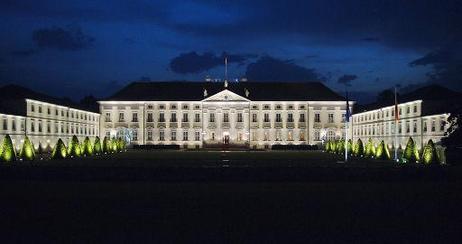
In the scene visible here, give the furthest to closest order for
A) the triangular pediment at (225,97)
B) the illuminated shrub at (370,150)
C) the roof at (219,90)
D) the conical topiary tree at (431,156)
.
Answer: the roof at (219,90), the triangular pediment at (225,97), the illuminated shrub at (370,150), the conical topiary tree at (431,156)

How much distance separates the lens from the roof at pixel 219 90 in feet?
314

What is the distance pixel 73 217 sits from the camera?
13.5 metres

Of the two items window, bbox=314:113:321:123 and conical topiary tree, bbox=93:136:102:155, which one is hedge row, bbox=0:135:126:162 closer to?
conical topiary tree, bbox=93:136:102:155

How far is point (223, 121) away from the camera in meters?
94.8

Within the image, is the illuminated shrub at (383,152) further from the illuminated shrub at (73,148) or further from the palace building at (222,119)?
the palace building at (222,119)

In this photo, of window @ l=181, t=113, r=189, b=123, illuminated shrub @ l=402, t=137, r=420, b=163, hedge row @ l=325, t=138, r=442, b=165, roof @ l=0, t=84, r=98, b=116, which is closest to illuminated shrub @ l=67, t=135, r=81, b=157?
roof @ l=0, t=84, r=98, b=116

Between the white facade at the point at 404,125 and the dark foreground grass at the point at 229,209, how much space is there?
41.2 meters

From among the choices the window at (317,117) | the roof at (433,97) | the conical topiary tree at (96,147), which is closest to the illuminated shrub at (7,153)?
the conical topiary tree at (96,147)

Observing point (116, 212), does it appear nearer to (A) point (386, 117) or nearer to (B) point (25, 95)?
(B) point (25, 95)

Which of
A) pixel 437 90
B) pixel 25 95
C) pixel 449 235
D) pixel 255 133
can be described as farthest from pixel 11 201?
pixel 255 133

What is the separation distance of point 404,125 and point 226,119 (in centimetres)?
2886

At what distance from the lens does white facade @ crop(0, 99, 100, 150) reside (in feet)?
211

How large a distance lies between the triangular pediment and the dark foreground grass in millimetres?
67904

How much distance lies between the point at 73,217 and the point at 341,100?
277 feet
